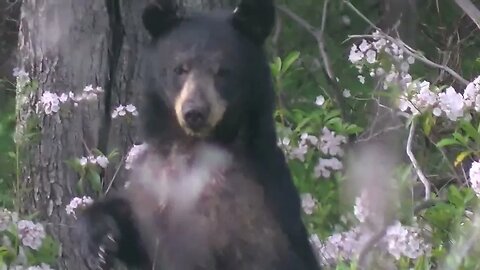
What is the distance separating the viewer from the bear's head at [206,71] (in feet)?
13.1

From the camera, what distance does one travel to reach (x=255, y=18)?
163 inches

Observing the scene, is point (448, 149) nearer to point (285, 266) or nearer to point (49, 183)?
point (49, 183)

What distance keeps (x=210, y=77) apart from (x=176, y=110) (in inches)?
6.1

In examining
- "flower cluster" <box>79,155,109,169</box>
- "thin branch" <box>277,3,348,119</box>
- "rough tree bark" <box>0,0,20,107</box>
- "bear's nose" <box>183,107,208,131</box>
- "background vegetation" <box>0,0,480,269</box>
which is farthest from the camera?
"rough tree bark" <box>0,0,20,107</box>

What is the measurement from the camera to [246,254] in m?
4.10

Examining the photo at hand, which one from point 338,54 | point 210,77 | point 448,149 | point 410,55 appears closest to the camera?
point 210,77

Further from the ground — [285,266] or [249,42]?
[249,42]

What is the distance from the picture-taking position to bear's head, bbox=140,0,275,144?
3992 mm

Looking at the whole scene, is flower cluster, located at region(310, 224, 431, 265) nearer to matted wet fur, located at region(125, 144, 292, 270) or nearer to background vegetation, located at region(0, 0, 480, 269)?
background vegetation, located at region(0, 0, 480, 269)

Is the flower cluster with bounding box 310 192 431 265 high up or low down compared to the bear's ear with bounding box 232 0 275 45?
down

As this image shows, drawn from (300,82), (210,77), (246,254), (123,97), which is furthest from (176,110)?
(300,82)

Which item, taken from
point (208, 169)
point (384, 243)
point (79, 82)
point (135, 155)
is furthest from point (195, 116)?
point (79, 82)

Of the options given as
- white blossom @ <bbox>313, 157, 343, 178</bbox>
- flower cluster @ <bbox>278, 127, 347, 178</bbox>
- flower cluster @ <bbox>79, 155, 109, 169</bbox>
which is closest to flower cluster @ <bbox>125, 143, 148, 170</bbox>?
flower cluster @ <bbox>79, 155, 109, 169</bbox>

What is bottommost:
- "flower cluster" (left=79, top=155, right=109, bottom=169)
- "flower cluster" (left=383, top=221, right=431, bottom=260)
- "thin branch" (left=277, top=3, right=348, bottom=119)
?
"thin branch" (left=277, top=3, right=348, bottom=119)
